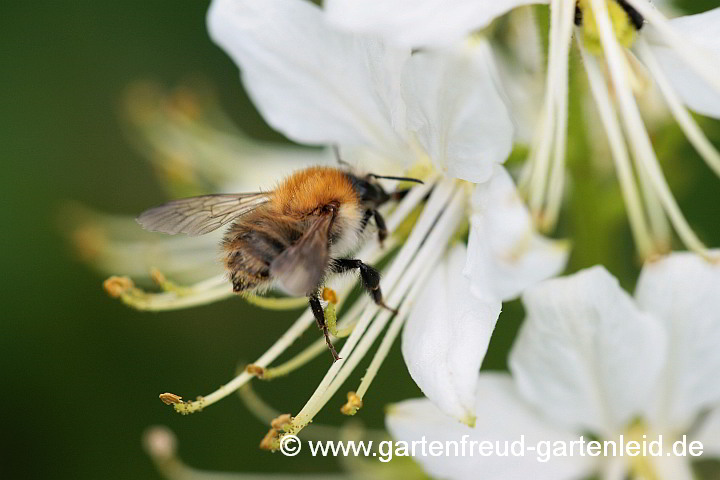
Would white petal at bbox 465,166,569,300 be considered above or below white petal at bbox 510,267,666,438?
above

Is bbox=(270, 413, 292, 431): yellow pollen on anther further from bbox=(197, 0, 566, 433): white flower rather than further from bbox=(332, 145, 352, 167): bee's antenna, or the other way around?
bbox=(332, 145, 352, 167): bee's antenna

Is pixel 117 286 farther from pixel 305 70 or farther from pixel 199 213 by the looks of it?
pixel 305 70

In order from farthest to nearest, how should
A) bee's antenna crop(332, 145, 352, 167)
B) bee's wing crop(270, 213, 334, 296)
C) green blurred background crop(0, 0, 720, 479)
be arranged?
green blurred background crop(0, 0, 720, 479) → bee's antenna crop(332, 145, 352, 167) → bee's wing crop(270, 213, 334, 296)

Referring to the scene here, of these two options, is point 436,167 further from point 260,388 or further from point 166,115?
point 260,388

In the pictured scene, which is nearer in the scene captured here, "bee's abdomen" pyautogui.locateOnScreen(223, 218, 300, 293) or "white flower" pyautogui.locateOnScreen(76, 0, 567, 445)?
"white flower" pyautogui.locateOnScreen(76, 0, 567, 445)

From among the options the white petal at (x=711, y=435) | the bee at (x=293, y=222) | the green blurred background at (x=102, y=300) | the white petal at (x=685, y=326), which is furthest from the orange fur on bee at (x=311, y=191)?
the green blurred background at (x=102, y=300)

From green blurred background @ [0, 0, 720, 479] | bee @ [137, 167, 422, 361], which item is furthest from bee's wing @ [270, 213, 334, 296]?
green blurred background @ [0, 0, 720, 479]

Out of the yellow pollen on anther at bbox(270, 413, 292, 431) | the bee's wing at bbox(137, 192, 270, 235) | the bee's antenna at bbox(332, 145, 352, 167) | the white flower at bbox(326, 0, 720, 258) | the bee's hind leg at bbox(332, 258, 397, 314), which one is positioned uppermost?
the white flower at bbox(326, 0, 720, 258)
